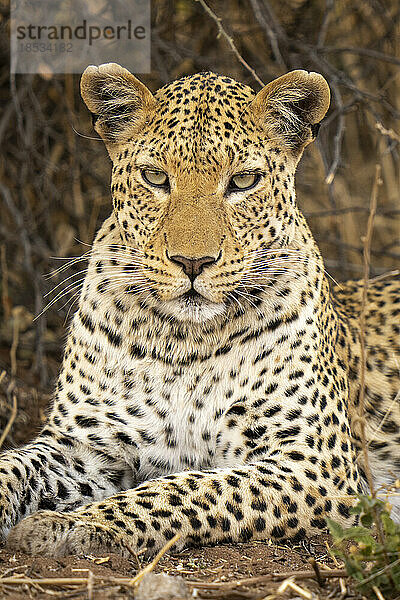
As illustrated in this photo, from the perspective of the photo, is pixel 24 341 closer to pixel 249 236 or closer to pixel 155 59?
pixel 155 59

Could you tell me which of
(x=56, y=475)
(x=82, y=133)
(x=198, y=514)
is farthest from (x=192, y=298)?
(x=82, y=133)

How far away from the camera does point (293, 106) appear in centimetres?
470

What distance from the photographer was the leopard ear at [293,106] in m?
4.60

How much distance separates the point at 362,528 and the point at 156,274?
1609 mm

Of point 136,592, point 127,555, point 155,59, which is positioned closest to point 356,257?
point 155,59

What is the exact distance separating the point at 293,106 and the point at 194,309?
116 cm

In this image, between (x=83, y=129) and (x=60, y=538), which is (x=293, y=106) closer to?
(x=60, y=538)

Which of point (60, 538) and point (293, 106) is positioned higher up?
point (293, 106)

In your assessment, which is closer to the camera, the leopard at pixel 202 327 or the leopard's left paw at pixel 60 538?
the leopard's left paw at pixel 60 538

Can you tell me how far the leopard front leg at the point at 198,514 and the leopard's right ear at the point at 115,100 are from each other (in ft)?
5.67

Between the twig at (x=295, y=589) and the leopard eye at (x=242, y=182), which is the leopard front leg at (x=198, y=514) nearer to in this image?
the twig at (x=295, y=589)

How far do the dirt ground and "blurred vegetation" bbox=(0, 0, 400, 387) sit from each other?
11.4 ft

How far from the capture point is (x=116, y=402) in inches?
185

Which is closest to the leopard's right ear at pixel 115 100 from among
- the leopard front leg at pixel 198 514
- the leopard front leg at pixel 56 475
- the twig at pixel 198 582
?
the leopard front leg at pixel 56 475
